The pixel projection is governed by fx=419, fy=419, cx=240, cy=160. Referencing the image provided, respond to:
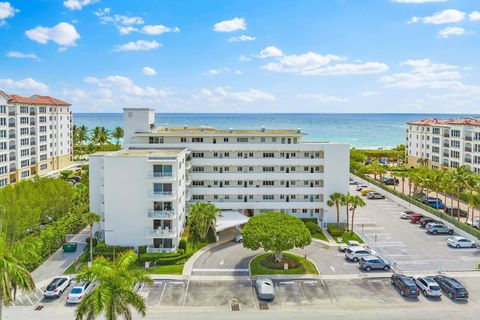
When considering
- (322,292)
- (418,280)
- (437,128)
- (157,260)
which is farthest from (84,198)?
(437,128)

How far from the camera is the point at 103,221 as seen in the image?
2028 inches

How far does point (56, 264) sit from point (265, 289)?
2455cm

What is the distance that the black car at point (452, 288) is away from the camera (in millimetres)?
37875

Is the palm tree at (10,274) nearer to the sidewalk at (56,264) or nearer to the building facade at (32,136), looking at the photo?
the sidewalk at (56,264)

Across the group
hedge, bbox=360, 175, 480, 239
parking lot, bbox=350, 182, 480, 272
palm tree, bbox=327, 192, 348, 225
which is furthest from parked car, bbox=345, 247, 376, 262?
hedge, bbox=360, 175, 480, 239

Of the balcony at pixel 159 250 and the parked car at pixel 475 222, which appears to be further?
the parked car at pixel 475 222

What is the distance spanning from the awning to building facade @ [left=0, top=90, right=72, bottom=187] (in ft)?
167

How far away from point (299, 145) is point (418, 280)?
2744 centimetres

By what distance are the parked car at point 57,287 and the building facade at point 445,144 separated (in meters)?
78.1

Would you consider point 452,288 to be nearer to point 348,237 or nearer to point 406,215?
point 348,237

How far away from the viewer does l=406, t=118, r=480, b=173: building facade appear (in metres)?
85.9

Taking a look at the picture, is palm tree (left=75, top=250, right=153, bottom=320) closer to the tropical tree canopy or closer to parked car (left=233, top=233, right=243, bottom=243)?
the tropical tree canopy

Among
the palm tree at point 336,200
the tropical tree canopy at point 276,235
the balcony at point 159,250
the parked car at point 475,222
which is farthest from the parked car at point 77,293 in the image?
the parked car at point 475,222

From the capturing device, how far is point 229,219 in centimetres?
5778
